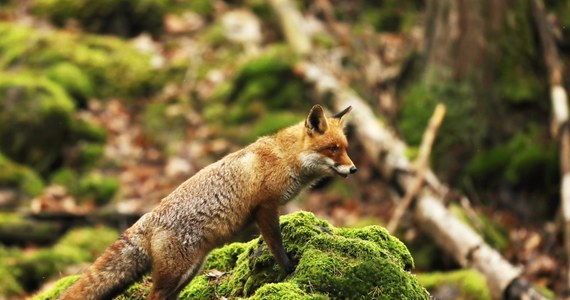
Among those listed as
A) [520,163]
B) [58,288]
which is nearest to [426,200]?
[520,163]

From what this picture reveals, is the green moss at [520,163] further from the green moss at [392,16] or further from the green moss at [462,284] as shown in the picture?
the green moss at [392,16]

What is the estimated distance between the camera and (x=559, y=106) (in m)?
14.5

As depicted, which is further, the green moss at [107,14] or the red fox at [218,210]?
the green moss at [107,14]

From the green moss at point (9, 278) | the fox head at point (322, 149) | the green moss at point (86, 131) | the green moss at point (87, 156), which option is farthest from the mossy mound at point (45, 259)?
the fox head at point (322, 149)

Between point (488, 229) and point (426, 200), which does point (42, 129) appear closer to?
point (426, 200)

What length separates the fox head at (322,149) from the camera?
7.42m

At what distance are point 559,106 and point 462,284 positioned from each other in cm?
511

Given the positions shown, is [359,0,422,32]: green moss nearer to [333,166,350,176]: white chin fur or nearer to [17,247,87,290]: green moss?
[17,247,87,290]: green moss

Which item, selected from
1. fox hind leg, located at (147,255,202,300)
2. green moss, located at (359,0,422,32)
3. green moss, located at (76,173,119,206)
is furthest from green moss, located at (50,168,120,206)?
green moss, located at (359,0,422,32)

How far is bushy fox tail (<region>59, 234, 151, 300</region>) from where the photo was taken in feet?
21.9

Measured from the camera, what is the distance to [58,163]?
53.2ft

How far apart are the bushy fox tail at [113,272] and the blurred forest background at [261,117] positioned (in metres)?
5.19

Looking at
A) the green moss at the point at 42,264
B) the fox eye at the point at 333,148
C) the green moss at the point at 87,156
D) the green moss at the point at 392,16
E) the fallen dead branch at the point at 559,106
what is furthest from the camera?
the green moss at the point at 392,16

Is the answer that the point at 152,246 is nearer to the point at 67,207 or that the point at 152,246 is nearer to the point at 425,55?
the point at 67,207
